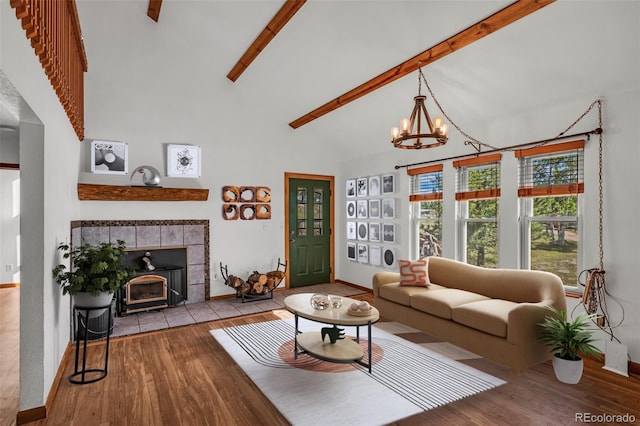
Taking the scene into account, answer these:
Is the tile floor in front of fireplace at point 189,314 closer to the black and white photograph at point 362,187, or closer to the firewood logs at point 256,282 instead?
the firewood logs at point 256,282

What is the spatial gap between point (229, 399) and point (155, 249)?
121 inches

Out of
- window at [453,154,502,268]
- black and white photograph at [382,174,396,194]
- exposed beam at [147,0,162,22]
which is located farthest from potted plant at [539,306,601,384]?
exposed beam at [147,0,162,22]

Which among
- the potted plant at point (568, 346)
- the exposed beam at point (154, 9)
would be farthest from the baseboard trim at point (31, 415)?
the exposed beam at point (154, 9)

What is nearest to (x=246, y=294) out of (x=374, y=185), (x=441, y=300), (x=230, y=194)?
(x=230, y=194)

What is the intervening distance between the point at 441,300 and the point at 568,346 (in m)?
1.12

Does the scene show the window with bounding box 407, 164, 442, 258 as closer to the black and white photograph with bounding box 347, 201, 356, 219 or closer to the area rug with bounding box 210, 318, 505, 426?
the black and white photograph with bounding box 347, 201, 356, 219

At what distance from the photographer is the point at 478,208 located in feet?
14.6

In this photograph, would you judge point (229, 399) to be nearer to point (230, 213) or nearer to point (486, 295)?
point (486, 295)

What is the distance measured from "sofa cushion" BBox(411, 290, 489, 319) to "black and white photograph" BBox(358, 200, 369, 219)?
2311mm

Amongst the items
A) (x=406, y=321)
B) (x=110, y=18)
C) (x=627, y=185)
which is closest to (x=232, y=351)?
(x=406, y=321)

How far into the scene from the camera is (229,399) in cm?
262

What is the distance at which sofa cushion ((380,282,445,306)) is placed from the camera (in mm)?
4130

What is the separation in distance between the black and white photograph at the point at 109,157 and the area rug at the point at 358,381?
2.82 metres

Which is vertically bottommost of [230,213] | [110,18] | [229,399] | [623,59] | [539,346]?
[229,399]
